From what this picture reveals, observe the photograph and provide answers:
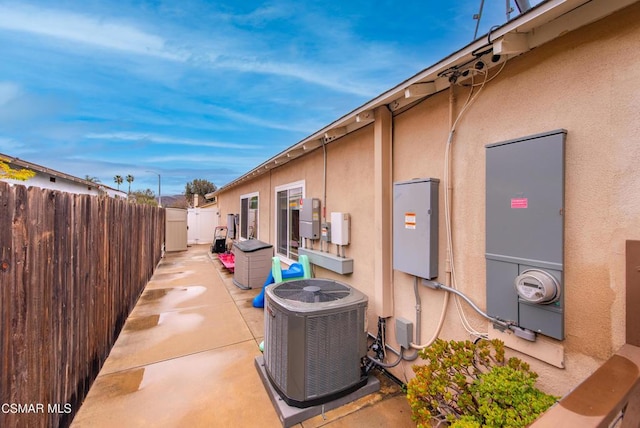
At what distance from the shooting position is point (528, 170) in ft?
5.64

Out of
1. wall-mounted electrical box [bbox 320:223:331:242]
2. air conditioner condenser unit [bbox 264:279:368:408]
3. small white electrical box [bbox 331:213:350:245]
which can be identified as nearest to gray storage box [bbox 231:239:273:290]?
wall-mounted electrical box [bbox 320:223:331:242]

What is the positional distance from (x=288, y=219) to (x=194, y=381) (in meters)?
3.85

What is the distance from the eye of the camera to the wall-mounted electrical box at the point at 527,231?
1.61 metres

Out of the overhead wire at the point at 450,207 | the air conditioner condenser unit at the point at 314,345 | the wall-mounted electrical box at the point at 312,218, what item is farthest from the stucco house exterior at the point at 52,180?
the overhead wire at the point at 450,207

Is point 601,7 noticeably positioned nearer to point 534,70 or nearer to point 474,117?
point 534,70

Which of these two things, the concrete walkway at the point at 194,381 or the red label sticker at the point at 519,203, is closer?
the red label sticker at the point at 519,203

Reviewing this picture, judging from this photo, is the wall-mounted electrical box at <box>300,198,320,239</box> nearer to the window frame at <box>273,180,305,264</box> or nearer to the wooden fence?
the window frame at <box>273,180,305,264</box>

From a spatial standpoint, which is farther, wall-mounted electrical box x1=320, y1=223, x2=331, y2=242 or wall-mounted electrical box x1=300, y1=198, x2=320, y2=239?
wall-mounted electrical box x1=300, y1=198, x2=320, y2=239

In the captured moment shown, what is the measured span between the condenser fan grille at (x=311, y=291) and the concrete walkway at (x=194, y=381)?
3.42 ft

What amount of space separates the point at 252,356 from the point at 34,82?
385 inches

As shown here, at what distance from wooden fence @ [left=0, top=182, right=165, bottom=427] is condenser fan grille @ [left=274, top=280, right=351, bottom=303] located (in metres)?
1.78

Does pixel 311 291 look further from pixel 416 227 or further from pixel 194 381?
pixel 194 381

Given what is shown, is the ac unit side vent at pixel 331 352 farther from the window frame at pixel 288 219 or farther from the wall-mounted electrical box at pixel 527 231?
the window frame at pixel 288 219

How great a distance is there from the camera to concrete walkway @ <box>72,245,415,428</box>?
2379 mm
